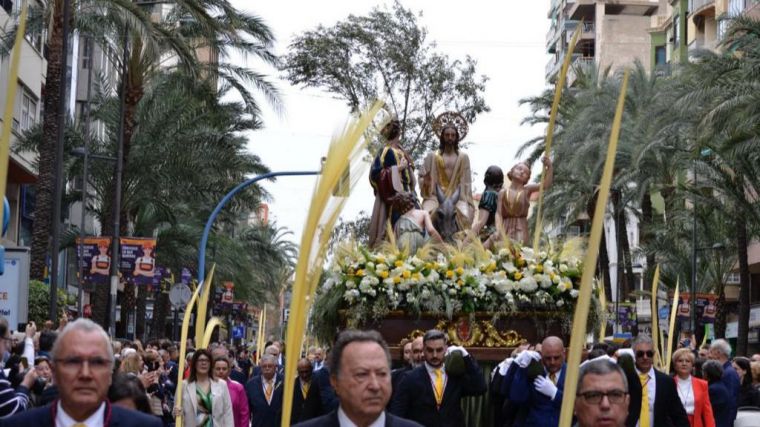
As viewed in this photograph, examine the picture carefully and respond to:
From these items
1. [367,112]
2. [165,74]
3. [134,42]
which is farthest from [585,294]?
[165,74]

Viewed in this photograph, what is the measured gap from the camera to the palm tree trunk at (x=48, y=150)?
29.7 meters

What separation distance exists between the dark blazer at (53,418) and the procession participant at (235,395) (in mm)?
8880

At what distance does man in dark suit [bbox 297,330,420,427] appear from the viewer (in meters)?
5.31

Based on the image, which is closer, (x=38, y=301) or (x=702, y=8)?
(x=38, y=301)

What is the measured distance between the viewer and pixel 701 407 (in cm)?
1226

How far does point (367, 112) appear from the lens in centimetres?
479

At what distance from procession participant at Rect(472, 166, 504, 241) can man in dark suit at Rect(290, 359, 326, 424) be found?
4036 mm

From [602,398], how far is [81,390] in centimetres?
176

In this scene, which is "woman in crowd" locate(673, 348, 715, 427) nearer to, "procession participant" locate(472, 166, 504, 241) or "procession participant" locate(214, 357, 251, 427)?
"procession participant" locate(214, 357, 251, 427)

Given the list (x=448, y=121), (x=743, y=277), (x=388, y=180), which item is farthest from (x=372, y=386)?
(x=743, y=277)

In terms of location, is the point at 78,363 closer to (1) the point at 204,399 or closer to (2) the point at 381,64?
(1) the point at 204,399

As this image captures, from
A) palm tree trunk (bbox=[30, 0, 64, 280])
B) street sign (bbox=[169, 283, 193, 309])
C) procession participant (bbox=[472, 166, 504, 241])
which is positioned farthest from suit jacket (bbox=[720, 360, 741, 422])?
street sign (bbox=[169, 283, 193, 309])

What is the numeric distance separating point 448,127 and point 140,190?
74.7 feet

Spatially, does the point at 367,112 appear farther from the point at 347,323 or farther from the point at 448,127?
the point at 448,127
